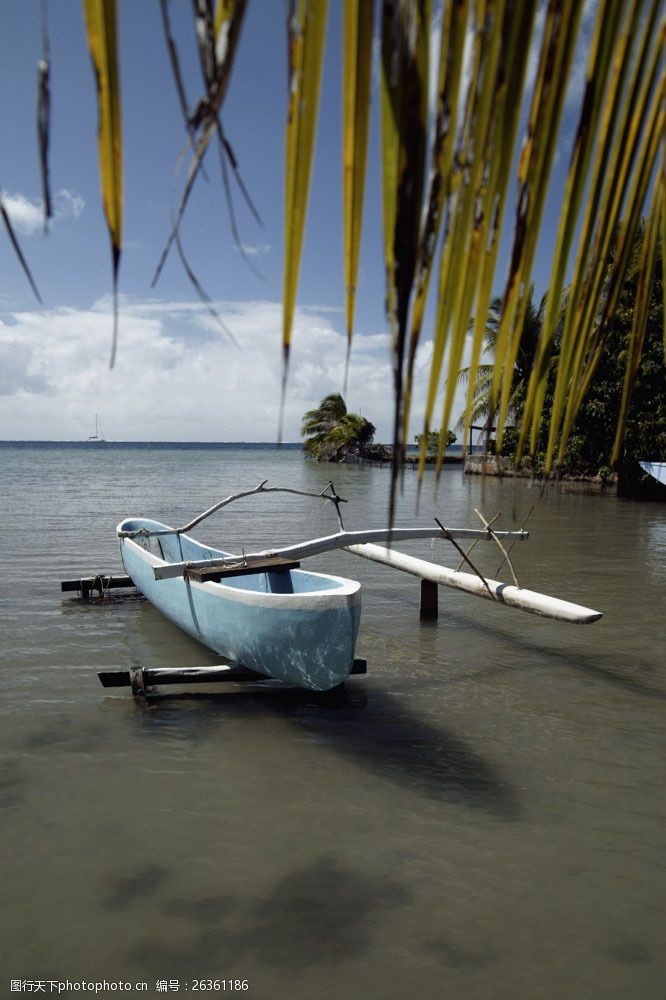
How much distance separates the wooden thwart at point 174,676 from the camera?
5781mm

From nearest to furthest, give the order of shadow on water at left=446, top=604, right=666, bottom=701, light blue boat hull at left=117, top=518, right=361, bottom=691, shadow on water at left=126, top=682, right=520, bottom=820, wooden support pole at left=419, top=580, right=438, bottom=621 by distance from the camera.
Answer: shadow on water at left=126, top=682, right=520, bottom=820 → light blue boat hull at left=117, top=518, right=361, bottom=691 → shadow on water at left=446, top=604, right=666, bottom=701 → wooden support pole at left=419, top=580, right=438, bottom=621

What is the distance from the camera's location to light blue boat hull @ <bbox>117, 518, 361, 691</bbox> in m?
5.25

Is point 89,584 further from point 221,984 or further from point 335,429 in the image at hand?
point 335,429

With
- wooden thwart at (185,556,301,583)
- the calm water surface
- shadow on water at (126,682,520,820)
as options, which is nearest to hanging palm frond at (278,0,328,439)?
the calm water surface

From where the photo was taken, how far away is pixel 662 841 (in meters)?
3.97

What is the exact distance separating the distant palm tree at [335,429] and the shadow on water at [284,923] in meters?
50.7

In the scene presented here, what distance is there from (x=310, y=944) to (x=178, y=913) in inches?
26.7

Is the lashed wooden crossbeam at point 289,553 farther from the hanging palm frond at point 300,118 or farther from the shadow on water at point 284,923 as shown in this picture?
the hanging palm frond at point 300,118

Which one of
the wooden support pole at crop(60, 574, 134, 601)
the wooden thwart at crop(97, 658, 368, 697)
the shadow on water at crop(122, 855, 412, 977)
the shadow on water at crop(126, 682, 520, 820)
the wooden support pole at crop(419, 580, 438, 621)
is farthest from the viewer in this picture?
the wooden support pole at crop(60, 574, 134, 601)

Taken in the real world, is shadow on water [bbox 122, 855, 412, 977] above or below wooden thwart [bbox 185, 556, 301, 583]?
below

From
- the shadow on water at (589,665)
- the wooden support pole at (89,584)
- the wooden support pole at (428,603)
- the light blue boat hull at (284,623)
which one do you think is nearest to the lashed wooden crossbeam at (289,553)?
the light blue boat hull at (284,623)

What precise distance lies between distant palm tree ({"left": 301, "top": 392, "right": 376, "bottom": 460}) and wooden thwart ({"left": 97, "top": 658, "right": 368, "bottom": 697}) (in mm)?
48366

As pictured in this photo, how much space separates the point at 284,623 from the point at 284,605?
150 mm

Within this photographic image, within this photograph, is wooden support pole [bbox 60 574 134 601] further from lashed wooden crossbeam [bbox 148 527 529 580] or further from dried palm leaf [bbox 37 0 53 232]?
dried palm leaf [bbox 37 0 53 232]
